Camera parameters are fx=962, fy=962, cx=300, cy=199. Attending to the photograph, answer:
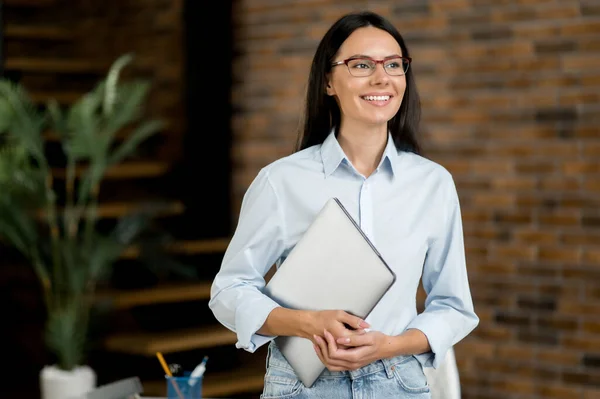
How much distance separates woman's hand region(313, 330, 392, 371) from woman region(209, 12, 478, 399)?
0.13 ft

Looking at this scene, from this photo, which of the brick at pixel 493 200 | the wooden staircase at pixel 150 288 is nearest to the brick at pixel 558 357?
the brick at pixel 493 200

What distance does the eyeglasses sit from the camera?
1.42m

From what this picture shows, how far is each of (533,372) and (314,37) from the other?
6.27ft

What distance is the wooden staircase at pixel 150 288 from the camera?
15.5ft

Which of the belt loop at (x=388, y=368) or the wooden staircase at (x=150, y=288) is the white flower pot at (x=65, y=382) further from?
the belt loop at (x=388, y=368)

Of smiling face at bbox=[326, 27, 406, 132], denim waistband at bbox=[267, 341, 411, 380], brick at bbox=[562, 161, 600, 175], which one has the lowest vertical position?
brick at bbox=[562, 161, 600, 175]

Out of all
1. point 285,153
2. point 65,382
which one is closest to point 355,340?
point 65,382

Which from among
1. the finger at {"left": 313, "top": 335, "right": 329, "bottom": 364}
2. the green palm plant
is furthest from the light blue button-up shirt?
the green palm plant

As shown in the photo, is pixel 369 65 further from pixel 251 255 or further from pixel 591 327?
pixel 591 327

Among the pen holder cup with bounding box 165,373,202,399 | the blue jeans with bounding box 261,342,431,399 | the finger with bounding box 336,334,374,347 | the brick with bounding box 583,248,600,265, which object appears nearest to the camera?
the finger with bounding box 336,334,374,347

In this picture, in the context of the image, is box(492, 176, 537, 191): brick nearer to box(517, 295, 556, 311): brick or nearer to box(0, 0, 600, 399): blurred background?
box(0, 0, 600, 399): blurred background

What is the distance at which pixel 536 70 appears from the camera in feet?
13.2

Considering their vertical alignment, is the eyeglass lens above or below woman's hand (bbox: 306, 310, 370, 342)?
above

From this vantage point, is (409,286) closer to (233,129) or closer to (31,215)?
(31,215)
